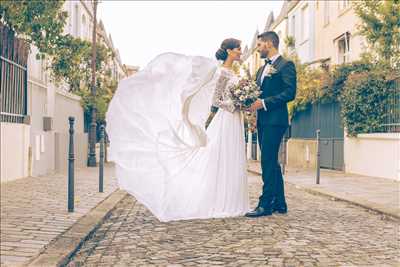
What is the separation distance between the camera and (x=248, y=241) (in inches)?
190

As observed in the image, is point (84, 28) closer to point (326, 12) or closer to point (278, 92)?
point (326, 12)

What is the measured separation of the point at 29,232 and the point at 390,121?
1068cm

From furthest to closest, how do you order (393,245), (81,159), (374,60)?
(81,159) → (374,60) → (393,245)

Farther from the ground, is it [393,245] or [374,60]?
[374,60]

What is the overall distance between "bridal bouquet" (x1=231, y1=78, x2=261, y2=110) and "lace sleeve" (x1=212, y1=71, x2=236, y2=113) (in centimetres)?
7

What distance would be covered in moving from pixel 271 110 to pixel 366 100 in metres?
8.94

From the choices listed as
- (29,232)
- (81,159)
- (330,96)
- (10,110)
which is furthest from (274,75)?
(81,159)

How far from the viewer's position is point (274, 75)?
638 centimetres

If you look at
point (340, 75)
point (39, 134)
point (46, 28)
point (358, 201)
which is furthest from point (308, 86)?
point (46, 28)

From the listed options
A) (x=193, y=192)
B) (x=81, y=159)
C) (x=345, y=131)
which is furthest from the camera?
(x=81, y=159)

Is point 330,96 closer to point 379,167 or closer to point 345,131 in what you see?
point 345,131

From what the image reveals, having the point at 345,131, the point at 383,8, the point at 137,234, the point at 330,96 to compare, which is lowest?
the point at 137,234

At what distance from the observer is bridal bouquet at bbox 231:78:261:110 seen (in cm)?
624

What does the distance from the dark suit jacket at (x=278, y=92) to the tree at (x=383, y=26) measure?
789 cm
